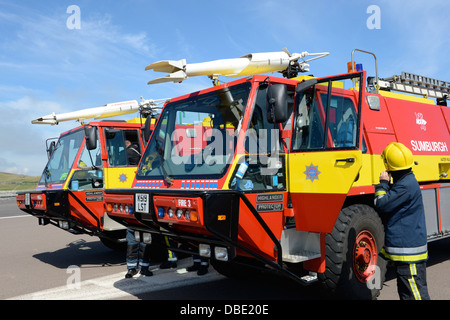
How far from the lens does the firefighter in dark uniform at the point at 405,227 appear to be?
11.9ft

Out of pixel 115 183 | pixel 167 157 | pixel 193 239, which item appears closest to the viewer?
pixel 193 239

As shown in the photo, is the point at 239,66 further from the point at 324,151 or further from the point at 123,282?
the point at 123,282

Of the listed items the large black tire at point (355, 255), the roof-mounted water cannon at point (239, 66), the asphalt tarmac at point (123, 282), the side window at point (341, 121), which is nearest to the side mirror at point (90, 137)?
the asphalt tarmac at point (123, 282)

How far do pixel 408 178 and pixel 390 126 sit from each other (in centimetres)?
194

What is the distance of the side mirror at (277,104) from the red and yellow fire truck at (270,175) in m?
0.01

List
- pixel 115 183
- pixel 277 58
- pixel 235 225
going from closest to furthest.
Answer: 1. pixel 235 225
2. pixel 277 58
3. pixel 115 183

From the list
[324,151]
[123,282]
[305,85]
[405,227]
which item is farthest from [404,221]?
[123,282]

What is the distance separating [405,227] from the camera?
3.70m

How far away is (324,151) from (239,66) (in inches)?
59.8

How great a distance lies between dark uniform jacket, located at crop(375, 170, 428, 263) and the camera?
366 centimetres

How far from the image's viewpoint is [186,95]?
5.23 metres

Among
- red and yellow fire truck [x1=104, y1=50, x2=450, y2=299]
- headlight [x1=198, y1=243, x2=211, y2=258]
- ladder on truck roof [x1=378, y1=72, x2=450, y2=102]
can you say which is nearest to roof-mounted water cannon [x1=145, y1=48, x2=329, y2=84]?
red and yellow fire truck [x1=104, y1=50, x2=450, y2=299]
